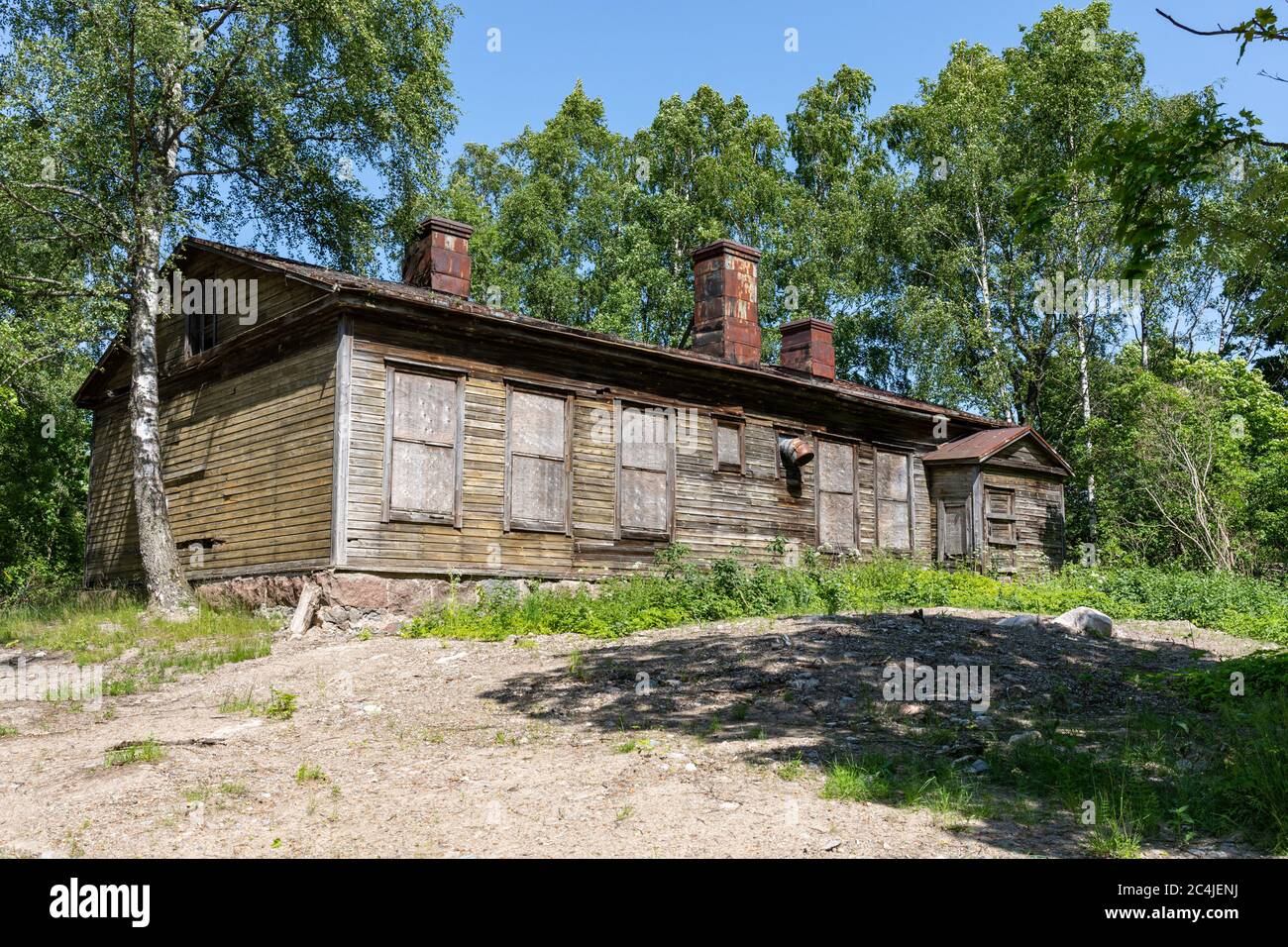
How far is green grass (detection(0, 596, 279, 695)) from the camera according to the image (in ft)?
39.2

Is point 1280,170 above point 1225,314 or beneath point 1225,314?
beneath

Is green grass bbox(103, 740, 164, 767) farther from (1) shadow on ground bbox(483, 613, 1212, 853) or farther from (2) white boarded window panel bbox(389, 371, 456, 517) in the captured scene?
(2) white boarded window panel bbox(389, 371, 456, 517)

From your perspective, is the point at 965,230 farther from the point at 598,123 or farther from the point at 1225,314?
the point at 598,123

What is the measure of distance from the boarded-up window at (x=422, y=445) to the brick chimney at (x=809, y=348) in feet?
34.8

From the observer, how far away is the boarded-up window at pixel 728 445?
18578 millimetres

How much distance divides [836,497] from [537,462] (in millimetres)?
7131

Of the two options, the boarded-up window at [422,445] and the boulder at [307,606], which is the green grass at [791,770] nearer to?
the boulder at [307,606]

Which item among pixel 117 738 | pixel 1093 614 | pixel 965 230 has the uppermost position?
pixel 965 230

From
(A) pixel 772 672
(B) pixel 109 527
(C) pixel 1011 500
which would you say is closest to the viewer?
(A) pixel 772 672

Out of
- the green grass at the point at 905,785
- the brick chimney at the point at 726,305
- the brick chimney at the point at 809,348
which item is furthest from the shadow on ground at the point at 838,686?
the brick chimney at the point at 809,348

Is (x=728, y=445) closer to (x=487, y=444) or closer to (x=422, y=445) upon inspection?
(x=487, y=444)

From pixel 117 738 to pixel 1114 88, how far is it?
3138cm

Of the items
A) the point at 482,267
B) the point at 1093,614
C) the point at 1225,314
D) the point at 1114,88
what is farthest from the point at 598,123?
the point at 1093,614
